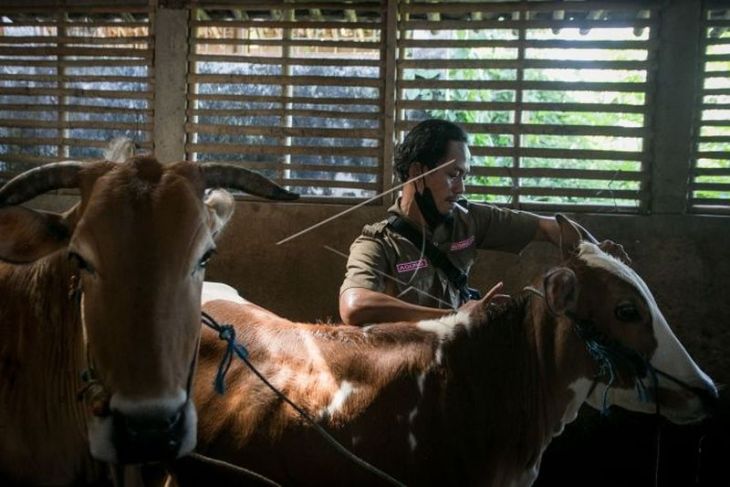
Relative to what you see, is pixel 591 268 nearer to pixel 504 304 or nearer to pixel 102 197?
pixel 504 304

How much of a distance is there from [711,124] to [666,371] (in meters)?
3.21

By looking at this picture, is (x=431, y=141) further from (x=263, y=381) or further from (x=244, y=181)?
(x=263, y=381)

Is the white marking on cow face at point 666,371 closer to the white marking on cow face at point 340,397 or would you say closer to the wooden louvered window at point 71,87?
the white marking on cow face at point 340,397

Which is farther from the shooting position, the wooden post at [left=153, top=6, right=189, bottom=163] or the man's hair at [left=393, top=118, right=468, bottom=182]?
the wooden post at [left=153, top=6, right=189, bottom=163]

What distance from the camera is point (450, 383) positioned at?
3.18 m

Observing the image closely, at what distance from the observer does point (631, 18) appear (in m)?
5.68

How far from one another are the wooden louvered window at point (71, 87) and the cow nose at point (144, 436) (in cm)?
434

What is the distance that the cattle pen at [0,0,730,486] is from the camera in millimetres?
5578

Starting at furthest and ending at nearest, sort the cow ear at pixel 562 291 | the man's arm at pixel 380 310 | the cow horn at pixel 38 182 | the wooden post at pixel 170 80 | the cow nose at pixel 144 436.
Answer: the wooden post at pixel 170 80 < the man's arm at pixel 380 310 < the cow ear at pixel 562 291 < the cow horn at pixel 38 182 < the cow nose at pixel 144 436

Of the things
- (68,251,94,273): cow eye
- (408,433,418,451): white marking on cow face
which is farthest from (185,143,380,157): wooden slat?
(68,251,94,273): cow eye

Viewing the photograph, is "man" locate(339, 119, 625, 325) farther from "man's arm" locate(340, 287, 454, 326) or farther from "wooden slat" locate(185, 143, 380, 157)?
"wooden slat" locate(185, 143, 380, 157)

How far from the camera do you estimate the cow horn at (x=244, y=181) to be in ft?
8.86

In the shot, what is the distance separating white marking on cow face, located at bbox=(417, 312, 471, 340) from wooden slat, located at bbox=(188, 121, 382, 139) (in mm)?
2711

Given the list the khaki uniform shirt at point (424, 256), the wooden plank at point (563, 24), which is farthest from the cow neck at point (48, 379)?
the wooden plank at point (563, 24)
